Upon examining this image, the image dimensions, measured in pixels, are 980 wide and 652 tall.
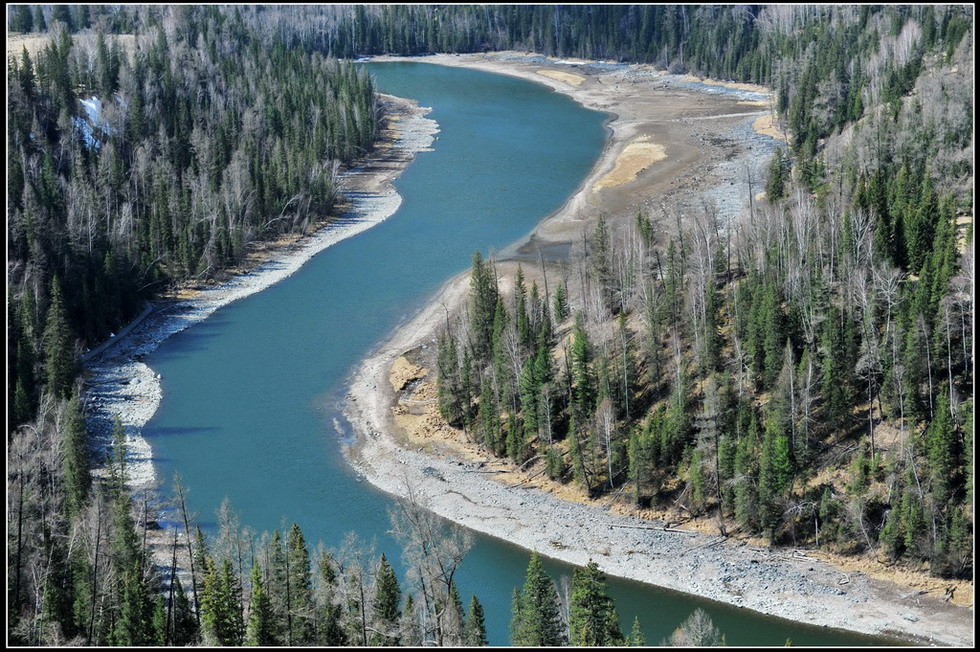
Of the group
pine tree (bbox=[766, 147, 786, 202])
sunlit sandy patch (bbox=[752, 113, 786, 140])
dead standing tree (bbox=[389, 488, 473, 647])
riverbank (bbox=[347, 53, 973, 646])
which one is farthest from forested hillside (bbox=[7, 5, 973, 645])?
sunlit sandy patch (bbox=[752, 113, 786, 140])

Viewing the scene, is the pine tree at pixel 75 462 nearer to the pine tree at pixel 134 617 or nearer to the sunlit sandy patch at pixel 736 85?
the pine tree at pixel 134 617

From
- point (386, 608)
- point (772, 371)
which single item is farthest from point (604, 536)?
point (386, 608)

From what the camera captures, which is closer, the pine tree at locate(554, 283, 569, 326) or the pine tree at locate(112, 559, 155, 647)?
the pine tree at locate(112, 559, 155, 647)

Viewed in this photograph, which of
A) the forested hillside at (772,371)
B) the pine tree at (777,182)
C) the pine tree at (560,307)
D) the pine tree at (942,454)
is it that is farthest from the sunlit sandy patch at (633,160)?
the pine tree at (942,454)

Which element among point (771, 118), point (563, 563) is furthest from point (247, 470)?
point (771, 118)

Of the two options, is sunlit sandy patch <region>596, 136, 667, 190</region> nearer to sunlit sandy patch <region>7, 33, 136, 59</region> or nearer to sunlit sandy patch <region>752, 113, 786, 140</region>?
sunlit sandy patch <region>752, 113, 786, 140</region>

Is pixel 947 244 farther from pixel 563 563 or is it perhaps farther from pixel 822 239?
pixel 563 563
